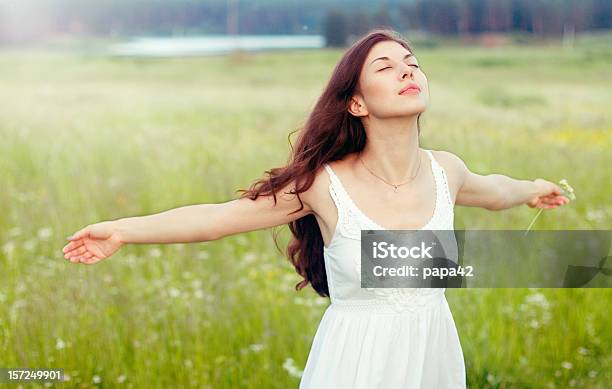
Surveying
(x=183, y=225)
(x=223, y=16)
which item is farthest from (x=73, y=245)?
(x=223, y=16)

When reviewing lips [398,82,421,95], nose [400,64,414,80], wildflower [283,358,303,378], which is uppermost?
nose [400,64,414,80]

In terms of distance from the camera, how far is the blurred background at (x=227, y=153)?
3.50m

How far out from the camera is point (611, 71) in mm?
7121

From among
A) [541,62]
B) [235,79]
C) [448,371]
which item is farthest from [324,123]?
[541,62]

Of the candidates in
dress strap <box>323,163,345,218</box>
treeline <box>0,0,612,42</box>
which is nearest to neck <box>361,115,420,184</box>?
dress strap <box>323,163,345,218</box>

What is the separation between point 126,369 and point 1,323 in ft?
1.95

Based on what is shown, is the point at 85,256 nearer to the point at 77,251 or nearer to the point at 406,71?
the point at 77,251

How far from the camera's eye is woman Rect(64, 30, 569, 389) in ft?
7.43

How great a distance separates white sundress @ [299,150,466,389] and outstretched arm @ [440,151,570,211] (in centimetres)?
22

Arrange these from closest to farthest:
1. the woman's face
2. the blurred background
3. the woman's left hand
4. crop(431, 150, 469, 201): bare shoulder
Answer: the woman's face → crop(431, 150, 469, 201): bare shoulder → the woman's left hand → the blurred background

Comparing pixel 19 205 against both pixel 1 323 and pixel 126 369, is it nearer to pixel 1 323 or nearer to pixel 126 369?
pixel 1 323

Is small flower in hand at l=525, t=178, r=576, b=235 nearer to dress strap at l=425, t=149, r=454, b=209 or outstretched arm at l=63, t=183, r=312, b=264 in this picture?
dress strap at l=425, t=149, r=454, b=209

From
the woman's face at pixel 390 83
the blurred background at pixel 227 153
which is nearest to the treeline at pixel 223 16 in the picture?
the blurred background at pixel 227 153

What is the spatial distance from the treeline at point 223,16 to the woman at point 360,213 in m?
3.45
